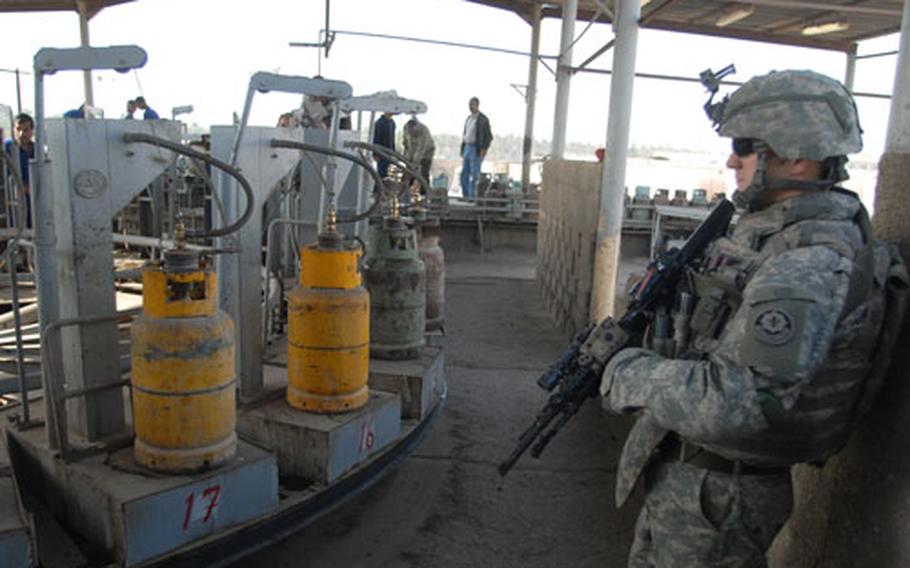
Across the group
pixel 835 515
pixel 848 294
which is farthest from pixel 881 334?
pixel 835 515

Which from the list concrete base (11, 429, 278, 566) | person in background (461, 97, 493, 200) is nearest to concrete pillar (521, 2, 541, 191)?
person in background (461, 97, 493, 200)

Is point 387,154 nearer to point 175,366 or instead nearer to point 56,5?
point 175,366

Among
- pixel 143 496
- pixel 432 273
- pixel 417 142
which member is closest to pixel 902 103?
pixel 143 496

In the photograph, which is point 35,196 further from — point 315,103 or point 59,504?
point 315,103

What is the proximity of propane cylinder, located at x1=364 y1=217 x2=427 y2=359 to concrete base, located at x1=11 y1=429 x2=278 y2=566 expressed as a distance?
1.45 metres

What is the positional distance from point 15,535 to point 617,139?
557 centimetres

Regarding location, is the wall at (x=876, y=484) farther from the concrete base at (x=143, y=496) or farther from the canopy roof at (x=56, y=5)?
the canopy roof at (x=56, y=5)

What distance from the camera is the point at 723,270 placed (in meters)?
2.01

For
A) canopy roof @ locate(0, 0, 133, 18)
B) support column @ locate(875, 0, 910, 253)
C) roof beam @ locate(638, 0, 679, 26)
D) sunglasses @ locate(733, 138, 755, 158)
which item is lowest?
support column @ locate(875, 0, 910, 253)

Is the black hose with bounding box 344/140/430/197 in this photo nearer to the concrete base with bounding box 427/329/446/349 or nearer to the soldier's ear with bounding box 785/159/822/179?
the concrete base with bounding box 427/329/446/349

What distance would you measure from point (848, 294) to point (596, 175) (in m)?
5.17

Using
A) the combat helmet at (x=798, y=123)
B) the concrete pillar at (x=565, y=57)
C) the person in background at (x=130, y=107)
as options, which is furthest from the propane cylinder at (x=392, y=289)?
the person in background at (x=130, y=107)

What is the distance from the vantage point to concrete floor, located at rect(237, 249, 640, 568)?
348cm

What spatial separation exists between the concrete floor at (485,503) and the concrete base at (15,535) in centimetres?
121
